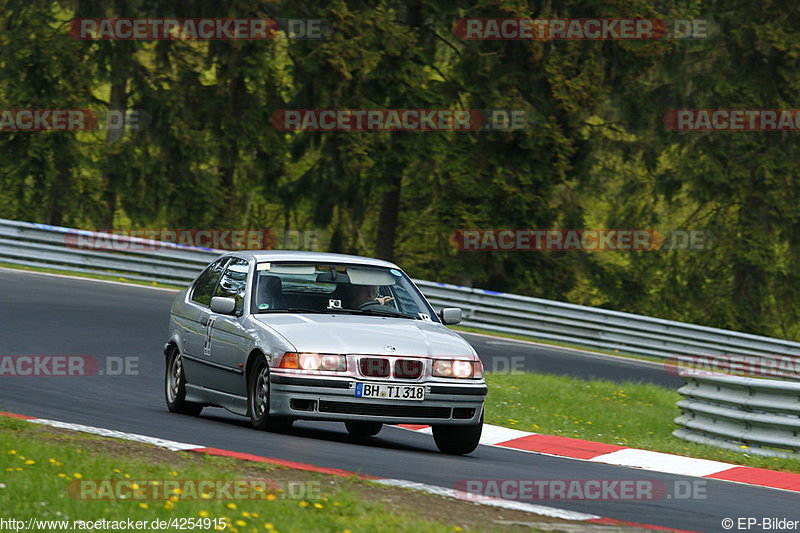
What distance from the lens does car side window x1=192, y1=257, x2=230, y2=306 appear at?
477 inches

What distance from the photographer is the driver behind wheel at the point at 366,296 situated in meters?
11.2

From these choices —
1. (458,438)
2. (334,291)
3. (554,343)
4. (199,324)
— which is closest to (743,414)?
(458,438)

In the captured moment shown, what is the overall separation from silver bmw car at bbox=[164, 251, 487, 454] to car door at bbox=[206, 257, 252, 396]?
0.05 ft

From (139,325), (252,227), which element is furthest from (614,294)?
(139,325)

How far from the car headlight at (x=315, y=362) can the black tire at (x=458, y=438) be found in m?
1.22

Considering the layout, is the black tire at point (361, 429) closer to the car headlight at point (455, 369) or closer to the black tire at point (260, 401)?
the black tire at point (260, 401)

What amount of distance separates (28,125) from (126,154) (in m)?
2.81

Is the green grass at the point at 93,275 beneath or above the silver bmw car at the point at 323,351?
beneath

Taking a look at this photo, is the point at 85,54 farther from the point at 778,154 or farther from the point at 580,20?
the point at 778,154

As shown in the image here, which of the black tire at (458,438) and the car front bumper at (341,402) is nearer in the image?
the car front bumper at (341,402)

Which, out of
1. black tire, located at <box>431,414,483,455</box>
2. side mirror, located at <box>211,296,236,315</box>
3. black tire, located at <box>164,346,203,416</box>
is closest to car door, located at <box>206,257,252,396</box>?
side mirror, located at <box>211,296,236,315</box>

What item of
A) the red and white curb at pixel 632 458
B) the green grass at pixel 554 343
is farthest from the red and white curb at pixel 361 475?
the green grass at pixel 554 343

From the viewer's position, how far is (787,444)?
12828mm

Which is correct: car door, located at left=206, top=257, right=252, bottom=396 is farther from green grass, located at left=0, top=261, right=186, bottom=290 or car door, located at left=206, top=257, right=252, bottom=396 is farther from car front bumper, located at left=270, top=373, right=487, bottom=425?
green grass, located at left=0, top=261, right=186, bottom=290
